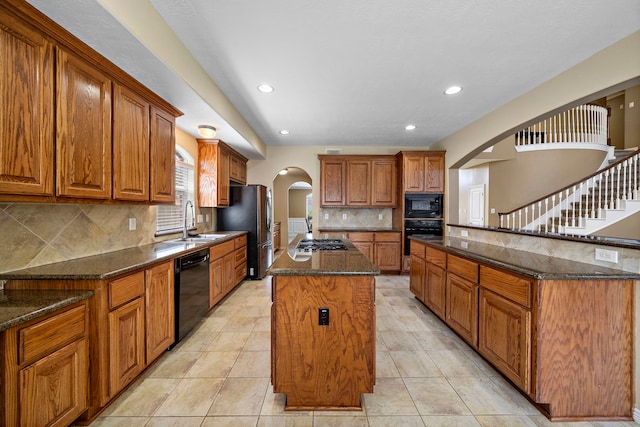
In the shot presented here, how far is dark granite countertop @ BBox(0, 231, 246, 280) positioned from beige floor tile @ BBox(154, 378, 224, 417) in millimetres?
941

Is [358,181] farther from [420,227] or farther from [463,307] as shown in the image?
[463,307]

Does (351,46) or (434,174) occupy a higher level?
(351,46)

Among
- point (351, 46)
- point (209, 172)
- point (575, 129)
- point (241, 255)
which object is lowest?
point (241, 255)

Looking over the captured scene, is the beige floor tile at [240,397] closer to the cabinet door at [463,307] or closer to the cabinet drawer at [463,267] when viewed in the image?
the cabinet door at [463,307]

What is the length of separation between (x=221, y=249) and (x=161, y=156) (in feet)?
4.58

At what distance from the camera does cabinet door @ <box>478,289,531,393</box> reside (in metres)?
1.65

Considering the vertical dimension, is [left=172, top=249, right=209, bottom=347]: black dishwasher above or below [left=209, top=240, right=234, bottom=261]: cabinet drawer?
below

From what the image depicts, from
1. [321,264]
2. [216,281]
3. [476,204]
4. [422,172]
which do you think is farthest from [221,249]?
[476,204]

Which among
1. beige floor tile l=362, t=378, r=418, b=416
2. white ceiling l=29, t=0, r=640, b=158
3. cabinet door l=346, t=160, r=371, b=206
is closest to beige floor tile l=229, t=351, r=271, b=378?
beige floor tile l=362, t=378, r=418, b=416

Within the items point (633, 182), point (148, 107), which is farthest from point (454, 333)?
point (633, 182)

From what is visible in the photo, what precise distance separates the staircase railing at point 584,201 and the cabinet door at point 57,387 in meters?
5.56

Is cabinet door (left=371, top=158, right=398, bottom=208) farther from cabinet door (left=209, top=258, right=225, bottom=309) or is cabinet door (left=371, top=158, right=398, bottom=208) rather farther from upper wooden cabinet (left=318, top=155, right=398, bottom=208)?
cabinet door (left=209, top=258, right=225, bottom=309)

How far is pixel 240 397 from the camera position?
5.92ft

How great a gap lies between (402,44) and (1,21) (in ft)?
8.04
